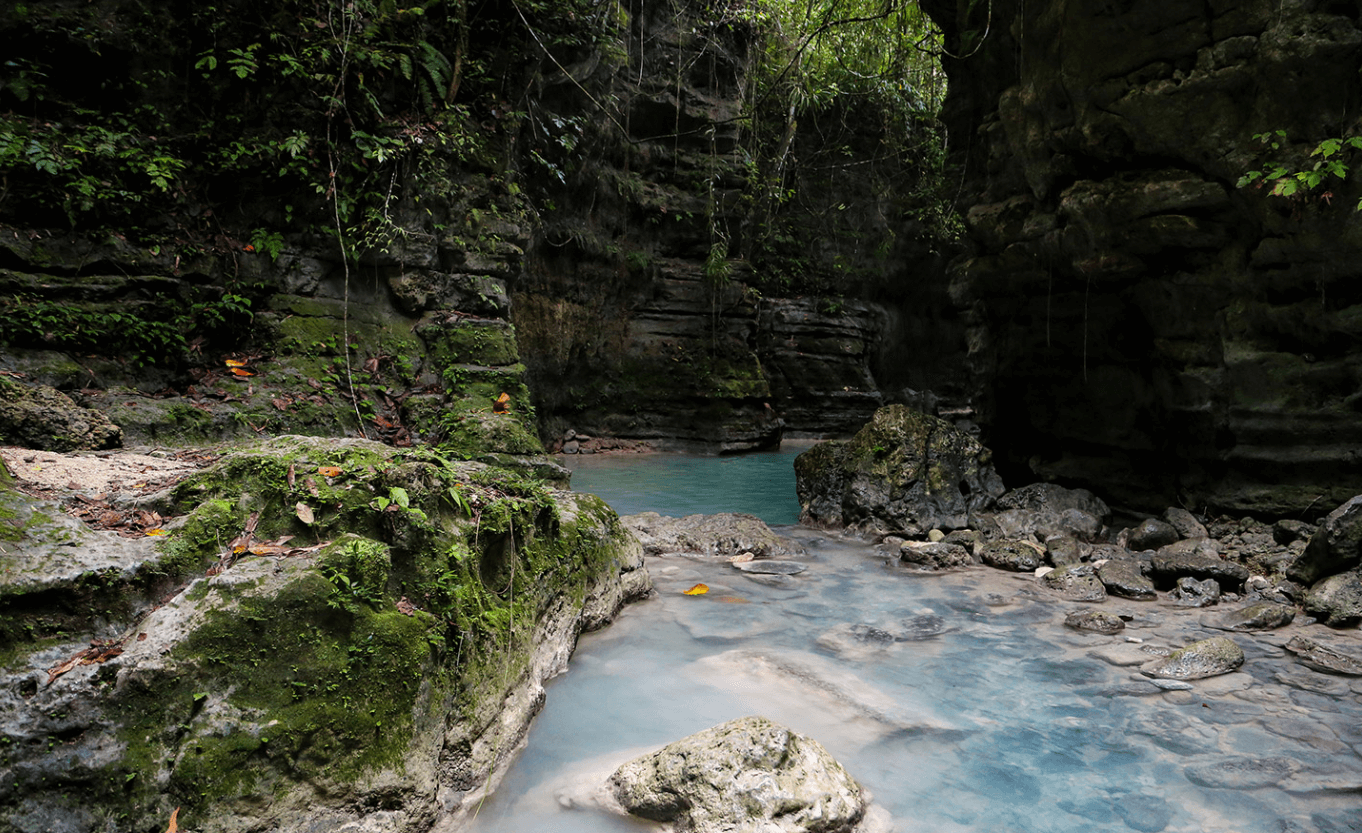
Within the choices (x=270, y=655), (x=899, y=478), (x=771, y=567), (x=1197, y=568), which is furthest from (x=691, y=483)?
(x=270, y=655)

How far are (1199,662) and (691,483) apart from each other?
8341 mm

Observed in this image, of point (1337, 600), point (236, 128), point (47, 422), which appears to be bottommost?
point (1337, 600)

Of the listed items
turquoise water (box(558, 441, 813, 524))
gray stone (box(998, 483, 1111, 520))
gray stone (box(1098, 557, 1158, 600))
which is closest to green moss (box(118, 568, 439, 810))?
gray stone (box(1098, 557, 1158, 600))

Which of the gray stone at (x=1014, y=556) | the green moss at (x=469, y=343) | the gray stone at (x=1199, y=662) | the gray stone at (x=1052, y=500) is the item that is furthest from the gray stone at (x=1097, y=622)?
the green moss at (x=469, y=343)

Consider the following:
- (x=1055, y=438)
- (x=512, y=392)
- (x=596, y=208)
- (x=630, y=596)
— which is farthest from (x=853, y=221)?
(x=630, y=596)

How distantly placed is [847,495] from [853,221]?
539 inches

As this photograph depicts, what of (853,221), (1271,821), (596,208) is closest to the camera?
(1271,821)

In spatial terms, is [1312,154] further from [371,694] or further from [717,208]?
[717,208]

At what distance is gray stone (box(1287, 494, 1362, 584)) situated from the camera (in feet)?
16.0

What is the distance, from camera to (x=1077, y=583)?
5.54 m

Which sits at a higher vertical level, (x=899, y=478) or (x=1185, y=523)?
(x=899, y=478)

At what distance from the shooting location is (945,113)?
1070 centimetres

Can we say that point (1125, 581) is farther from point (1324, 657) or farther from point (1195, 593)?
point (1324, 657)

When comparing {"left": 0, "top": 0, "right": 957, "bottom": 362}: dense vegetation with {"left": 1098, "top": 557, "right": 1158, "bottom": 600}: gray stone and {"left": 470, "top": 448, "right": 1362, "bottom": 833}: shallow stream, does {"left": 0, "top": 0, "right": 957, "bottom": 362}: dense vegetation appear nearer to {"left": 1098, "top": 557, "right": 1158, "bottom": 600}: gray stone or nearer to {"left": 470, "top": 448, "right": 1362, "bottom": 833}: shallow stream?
{"left": 470, "top": 448, "right": 1362, "bottom": 833}: shallow stream
